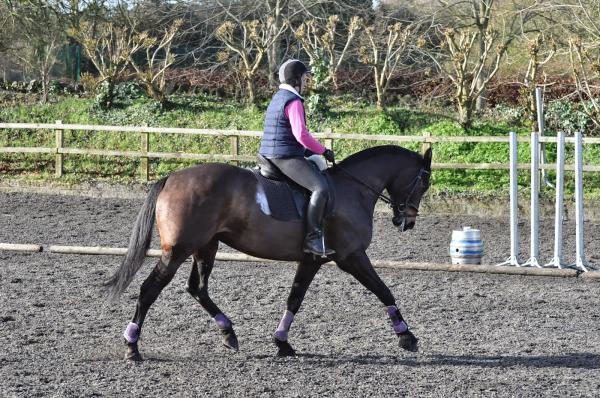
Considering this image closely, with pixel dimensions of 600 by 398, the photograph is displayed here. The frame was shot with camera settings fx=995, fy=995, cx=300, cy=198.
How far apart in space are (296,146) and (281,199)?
41 cm

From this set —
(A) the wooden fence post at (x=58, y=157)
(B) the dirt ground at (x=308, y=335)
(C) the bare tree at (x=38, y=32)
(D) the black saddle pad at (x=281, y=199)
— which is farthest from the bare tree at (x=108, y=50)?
(D) the black saddle pad at (x=281, y=199)

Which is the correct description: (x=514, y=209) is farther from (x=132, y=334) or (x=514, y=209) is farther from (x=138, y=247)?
(x=132, y=334)

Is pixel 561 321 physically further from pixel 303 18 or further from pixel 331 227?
pixel 303 18

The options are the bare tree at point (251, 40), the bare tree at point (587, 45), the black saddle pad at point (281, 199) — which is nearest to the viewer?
the black saddle pad at point (281, 199)

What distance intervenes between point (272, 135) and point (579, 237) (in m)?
4.97

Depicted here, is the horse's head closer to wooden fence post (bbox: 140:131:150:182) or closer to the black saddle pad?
the black saddle pad

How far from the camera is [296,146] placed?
23.8 ft

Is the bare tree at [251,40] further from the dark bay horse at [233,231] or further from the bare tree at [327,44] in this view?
the dark bay horse at [233,231]

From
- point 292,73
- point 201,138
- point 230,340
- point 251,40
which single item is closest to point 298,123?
point 292,73

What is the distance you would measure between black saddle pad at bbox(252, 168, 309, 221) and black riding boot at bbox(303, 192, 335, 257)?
92mm

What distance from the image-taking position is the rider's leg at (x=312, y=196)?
714 centimetres

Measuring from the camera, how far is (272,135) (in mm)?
7270

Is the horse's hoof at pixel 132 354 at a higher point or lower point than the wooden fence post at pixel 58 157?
lower

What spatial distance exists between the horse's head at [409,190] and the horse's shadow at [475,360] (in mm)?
1287
